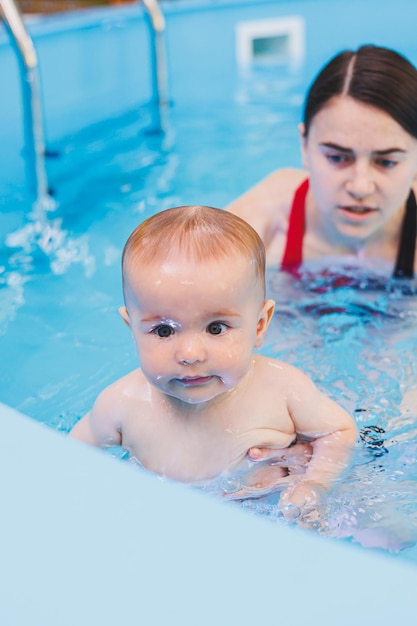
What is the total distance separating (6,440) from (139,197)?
8.15ft

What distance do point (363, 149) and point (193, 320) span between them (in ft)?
3.14

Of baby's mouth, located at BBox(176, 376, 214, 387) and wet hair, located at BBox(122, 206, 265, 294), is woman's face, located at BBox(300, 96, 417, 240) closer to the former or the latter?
wet hair, located at BBox(122, 206, 265, 294)

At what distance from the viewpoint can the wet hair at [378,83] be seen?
214cm

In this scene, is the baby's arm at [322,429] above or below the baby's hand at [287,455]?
above

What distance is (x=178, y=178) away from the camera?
12.3 ft

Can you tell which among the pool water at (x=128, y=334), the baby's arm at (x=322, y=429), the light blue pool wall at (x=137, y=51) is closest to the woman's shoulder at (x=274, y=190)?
the pool water at (x=128, y=334)

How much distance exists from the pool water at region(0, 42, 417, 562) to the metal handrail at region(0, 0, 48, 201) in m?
0.11

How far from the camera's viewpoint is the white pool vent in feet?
19.1

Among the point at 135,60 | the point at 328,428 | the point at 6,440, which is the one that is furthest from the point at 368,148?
the point at 135,60

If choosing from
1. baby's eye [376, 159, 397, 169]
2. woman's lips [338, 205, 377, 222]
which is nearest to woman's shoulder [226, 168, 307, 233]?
woman's lips [338, 205, 377, 222]

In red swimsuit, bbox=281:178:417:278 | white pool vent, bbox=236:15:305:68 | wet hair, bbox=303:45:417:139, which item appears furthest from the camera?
white pool vent, bbox=236:15:305:68

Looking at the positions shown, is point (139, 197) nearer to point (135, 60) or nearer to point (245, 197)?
point (245, 197)

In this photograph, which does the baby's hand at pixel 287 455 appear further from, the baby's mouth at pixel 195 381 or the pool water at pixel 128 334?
the baby's mouth at pixel 195 381

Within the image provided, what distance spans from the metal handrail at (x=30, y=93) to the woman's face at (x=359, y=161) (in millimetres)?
1282
